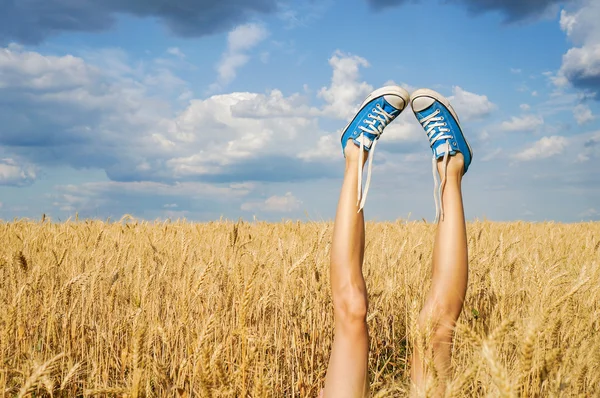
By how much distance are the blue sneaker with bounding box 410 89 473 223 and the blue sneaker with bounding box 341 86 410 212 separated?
9 cm

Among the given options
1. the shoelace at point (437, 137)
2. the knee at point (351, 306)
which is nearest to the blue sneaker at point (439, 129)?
the shoelace at point (437, 137)

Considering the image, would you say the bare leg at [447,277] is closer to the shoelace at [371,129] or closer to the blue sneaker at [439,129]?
the blue sneaker at [439,129]

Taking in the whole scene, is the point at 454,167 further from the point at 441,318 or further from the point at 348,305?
the point at 348,305

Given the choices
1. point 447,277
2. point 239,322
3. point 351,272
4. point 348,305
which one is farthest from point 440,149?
point 239,322

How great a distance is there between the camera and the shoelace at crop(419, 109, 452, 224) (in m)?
2.18

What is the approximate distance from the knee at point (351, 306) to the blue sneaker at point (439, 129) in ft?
1.83

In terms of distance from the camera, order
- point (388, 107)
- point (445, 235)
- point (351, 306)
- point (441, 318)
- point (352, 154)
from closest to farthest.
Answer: point (351, 306) < point (441, 318) < point (445, 235) < point (352, 154) < point (388, 107)

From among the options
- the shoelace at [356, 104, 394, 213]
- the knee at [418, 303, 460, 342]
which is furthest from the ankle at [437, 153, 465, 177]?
the knee at [418, 303, 460, 342]

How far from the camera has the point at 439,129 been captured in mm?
2350

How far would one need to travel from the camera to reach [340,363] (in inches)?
71.4

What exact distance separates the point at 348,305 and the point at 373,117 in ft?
3.08

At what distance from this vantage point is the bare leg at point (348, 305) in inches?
70.8

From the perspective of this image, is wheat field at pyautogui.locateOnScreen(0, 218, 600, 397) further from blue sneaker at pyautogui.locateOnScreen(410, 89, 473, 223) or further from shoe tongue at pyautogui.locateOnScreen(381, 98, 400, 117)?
shoe tongue at pyautogui.locateOnScreen(381, 98, 400, 117)

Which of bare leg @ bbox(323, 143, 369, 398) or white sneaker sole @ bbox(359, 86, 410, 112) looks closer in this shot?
bare leg @ bbox(323, 143, 369, 398)
